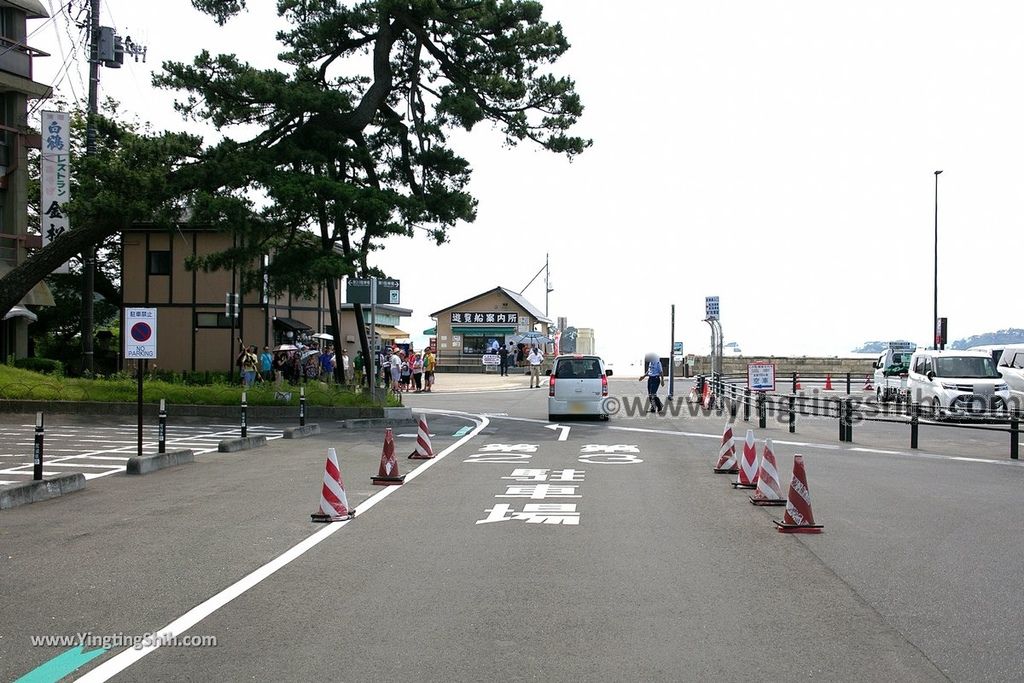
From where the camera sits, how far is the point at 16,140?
34.4 metres

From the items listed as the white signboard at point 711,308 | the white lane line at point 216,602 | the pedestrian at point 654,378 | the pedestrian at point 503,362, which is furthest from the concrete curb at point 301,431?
the pedestrian at point 503,362

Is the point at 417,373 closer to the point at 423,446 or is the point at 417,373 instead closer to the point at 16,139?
the point at 16,139

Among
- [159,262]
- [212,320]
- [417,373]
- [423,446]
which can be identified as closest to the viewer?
[423,446]

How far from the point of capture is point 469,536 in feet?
29.3

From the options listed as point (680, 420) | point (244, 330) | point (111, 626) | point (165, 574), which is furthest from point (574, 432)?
point (244, 330)

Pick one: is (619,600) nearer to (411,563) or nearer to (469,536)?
(411,563)

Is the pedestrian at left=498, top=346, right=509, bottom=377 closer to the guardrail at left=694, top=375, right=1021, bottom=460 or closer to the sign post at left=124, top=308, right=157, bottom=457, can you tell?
the guardrail at left=694, top=375, right=1021, bottom=460

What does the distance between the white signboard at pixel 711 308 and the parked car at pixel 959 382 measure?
22.8 ft

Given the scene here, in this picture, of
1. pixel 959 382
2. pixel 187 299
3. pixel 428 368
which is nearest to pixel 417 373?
pixel 428 368

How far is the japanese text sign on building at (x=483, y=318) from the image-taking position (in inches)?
2635

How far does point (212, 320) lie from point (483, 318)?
30.7m

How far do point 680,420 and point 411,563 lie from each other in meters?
18.5

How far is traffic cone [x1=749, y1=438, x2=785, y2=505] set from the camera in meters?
11.0

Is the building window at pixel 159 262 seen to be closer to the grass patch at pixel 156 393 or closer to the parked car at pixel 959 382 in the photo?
the grass patch at pixel 156 393
